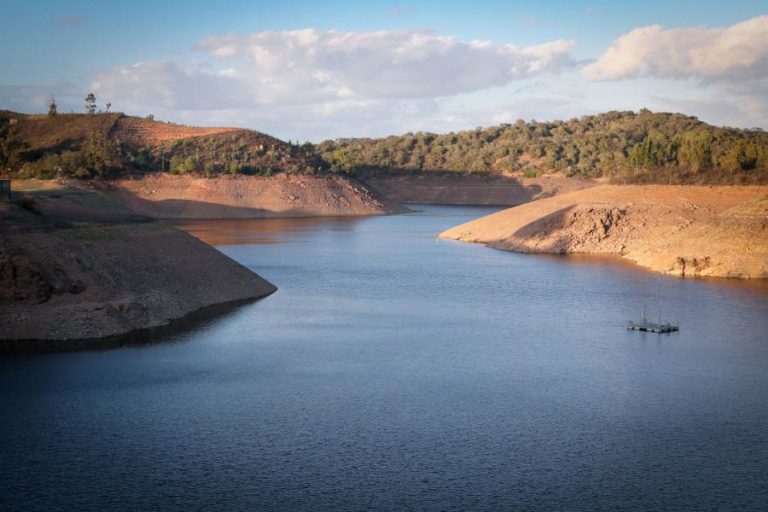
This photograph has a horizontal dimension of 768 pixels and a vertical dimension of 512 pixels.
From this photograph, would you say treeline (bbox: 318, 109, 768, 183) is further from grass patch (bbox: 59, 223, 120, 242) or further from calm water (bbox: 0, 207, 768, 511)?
grass patch (bbox: 59, 223, 120, 242)

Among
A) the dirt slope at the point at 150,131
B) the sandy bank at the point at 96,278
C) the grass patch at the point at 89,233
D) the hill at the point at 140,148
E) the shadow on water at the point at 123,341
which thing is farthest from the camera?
the dirt slope at the point at 150,131

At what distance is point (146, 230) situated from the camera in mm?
40906

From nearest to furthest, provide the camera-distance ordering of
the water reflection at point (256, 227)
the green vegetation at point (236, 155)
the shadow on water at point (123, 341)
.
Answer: the shadow on water at point (123, 341) < the water reflection at point (256, 227) < the green vegetation at point (236, 155)

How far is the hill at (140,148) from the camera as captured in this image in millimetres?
94875

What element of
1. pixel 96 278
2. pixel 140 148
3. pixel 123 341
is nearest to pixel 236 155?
pixel 140 148

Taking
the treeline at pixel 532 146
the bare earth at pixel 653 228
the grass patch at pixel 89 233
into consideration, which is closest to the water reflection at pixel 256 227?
the bare earth at pixel 653 228

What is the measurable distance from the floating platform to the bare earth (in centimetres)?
1730

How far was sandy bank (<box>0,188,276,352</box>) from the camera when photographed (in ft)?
95.8

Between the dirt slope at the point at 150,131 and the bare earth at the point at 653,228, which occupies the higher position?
the dirt slope at the point at 150,131

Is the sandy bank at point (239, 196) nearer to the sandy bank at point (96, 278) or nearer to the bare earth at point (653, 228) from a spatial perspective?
the bare earth at point (653, 228)

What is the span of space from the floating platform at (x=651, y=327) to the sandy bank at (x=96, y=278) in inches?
667

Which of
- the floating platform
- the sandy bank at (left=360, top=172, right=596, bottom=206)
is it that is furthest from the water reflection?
the floating platform

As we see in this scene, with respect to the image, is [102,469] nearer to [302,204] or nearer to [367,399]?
[367,399]

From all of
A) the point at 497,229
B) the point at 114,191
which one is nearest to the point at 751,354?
the point at 497,229
